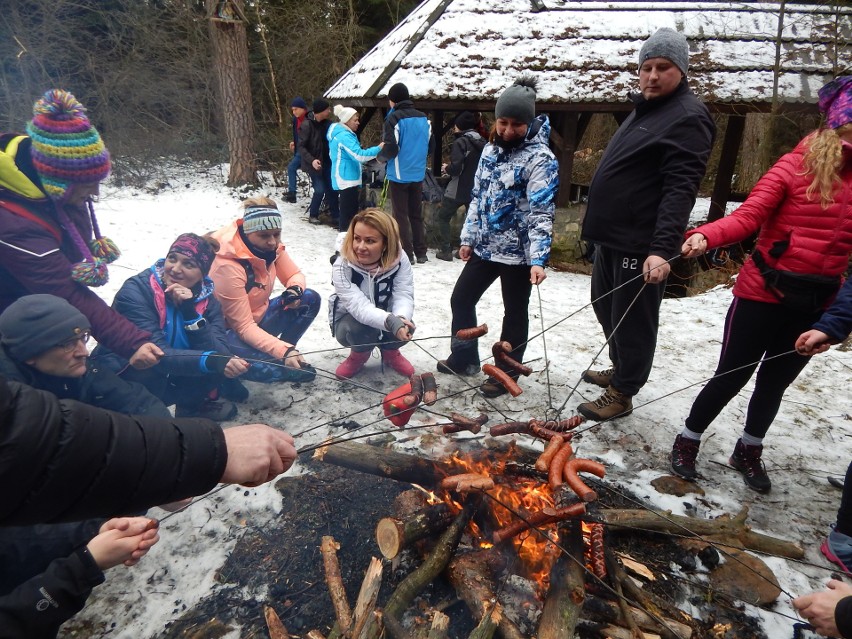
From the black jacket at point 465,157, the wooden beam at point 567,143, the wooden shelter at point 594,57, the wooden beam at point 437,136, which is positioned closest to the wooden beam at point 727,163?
the wooden shelter at point 594,57

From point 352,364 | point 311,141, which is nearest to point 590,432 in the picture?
point 352,364

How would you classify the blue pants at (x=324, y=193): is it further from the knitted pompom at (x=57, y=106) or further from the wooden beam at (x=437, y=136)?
the knitted pompom at (x=57, y=106)

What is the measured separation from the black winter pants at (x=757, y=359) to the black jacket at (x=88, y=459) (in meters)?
2.73

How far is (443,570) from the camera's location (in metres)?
2.06

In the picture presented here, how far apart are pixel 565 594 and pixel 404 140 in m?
6.06

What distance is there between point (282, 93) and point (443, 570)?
15408mm

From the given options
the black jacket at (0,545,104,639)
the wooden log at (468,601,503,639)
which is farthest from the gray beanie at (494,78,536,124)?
the black jacket at (0,545,104,639)

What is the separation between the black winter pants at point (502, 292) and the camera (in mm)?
3678

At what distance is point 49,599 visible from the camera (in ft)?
5.08

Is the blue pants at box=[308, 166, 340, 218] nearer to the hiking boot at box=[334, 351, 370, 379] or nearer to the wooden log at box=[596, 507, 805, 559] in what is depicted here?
the hiking boot at box=[334, 351, 370, 379]

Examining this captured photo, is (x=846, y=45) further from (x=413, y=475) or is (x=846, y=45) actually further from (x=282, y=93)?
(x=282, y=93)

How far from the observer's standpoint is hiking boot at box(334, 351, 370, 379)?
157 inches

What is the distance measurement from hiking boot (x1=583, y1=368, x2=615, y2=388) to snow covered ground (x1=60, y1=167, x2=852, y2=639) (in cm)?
8

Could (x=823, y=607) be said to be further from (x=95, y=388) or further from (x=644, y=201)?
(x=95, y=388)
